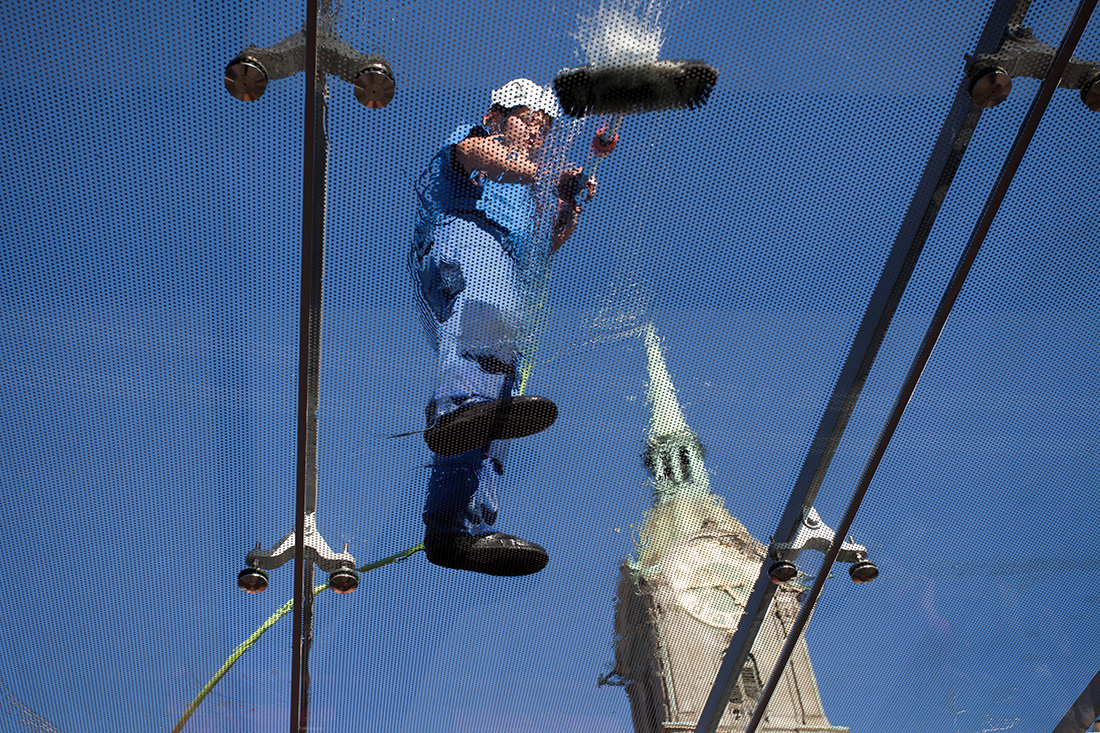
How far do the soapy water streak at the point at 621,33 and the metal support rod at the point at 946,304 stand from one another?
943mm

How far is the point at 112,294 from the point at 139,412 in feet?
1.33

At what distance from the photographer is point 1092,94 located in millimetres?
2336

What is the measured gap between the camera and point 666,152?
2479mm

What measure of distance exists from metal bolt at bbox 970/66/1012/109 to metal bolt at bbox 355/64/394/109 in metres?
1.41

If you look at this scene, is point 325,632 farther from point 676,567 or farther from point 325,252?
point 325,252

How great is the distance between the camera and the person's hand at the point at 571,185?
252 cm

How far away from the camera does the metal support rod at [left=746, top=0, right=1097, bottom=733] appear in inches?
88.2

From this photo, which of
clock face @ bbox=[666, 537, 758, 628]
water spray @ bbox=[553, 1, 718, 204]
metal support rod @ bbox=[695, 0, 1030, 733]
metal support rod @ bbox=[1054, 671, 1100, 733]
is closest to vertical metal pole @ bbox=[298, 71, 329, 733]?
water spray @ bbox=[553, 1, 718, 204]

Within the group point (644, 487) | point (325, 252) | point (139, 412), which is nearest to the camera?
point (325, 252)

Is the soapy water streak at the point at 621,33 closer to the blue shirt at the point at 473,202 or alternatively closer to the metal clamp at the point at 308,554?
the blue shirt at the point at 473,202

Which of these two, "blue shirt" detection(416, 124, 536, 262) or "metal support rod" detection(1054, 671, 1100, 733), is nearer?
"blue shirt" detection(416, 124, 536, 262)

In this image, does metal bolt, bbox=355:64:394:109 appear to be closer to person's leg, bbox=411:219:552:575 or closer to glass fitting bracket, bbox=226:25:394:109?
glass fitting bracket, bbox=226:25:394:109

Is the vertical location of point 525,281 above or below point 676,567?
above

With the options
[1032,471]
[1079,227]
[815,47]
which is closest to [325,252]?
[815,47]
